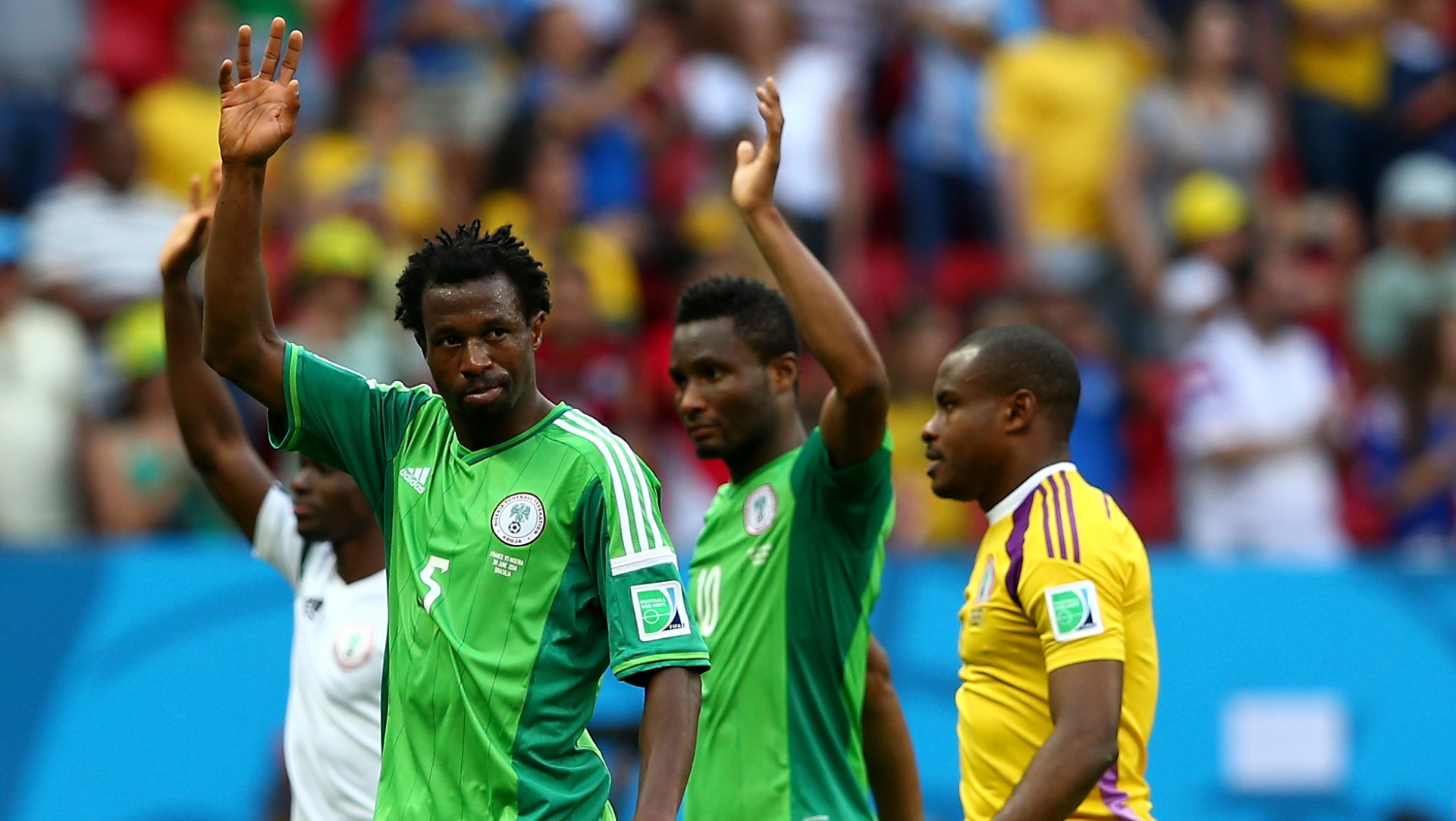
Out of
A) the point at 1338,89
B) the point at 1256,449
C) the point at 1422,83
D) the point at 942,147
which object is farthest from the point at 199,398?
the point at 1422,83

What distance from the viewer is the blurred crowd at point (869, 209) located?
10430mm

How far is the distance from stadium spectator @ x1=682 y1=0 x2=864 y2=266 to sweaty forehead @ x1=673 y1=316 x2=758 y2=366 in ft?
20.4

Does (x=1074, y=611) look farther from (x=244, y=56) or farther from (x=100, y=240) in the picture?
(x=100, y=240)

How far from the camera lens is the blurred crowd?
10.4m

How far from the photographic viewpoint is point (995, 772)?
5133 mm

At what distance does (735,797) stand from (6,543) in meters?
5.31

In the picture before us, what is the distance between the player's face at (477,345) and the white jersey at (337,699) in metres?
1.57

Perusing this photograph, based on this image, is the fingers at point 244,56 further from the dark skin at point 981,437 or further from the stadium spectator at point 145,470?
the stadium spectator at point 145,470

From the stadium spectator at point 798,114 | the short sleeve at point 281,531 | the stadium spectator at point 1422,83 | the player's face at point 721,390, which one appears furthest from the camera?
the stadium spectator at point 1422,83

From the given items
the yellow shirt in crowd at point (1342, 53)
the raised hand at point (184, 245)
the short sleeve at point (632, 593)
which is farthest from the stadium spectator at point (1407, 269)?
the short sleeve at point (632, 593)

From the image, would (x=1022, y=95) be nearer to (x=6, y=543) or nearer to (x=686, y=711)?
(x=6, y=543)

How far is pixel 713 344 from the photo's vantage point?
598 centimetres

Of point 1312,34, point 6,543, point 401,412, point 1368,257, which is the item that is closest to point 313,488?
point 401,412

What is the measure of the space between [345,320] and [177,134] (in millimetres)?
2345
